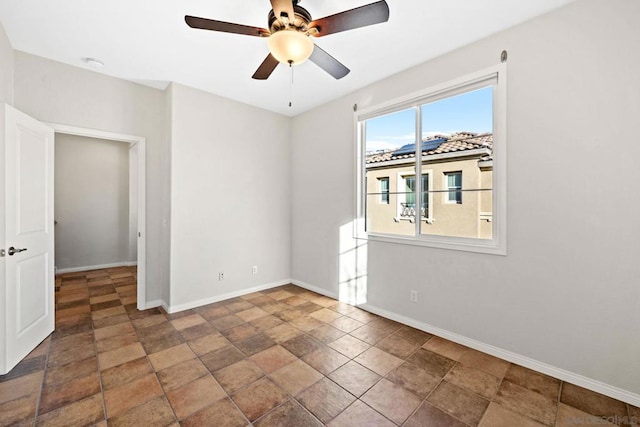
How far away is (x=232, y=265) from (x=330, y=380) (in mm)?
2385

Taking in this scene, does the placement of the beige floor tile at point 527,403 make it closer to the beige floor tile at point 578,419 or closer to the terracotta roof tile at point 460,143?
the beige floor tile at point 578,419

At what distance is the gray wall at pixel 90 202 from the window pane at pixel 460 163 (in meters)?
6.21

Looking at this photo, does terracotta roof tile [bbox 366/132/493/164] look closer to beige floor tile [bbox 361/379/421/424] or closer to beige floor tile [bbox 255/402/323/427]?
beige floor tile [bbox 361/379/421/424]

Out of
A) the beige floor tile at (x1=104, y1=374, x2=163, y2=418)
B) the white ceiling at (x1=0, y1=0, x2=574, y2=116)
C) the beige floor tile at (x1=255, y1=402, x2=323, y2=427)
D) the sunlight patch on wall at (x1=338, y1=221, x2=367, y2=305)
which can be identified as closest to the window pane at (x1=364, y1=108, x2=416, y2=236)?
the sunlight patch on wall at (x1=338, y1=221, x2=367, y2=305)

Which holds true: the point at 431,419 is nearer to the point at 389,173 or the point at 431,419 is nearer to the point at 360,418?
the point at 360,418

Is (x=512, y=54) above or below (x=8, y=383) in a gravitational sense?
above

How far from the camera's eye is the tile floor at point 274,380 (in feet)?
5.74

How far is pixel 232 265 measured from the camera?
13.1 feet

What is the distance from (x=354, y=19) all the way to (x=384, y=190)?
209 cm

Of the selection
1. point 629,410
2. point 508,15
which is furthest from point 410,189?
point 629,410

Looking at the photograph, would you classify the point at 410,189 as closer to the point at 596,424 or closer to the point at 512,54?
the point at 512,54

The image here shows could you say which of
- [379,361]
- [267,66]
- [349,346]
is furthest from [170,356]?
[267,66]

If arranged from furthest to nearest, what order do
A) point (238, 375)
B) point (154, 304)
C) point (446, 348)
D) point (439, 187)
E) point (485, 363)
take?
point (154, 304) < point (439, 187) < point (446, 348) < point (485, 363) < point (238, 375)

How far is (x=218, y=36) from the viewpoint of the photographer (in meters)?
2.46
